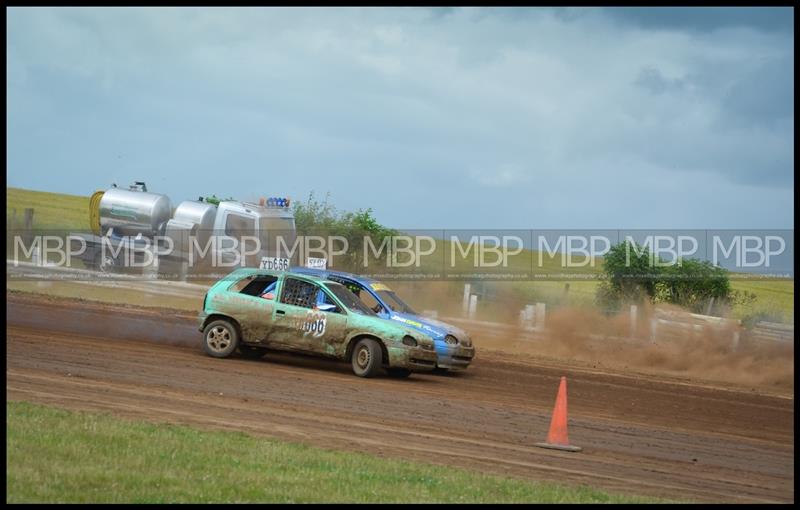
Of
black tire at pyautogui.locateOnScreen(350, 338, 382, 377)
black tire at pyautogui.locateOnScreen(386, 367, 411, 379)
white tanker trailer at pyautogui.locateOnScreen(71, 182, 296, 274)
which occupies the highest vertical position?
white tanker trailer at pyautogui.locateOnScreen(71, 182, 296, 274)

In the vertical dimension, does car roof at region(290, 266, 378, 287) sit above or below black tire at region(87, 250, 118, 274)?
below

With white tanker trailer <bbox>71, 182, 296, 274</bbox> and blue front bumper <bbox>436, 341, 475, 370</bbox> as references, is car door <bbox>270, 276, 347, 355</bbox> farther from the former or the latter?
white tanker trailer <bbox>71, 182, 296, 274</bbox>

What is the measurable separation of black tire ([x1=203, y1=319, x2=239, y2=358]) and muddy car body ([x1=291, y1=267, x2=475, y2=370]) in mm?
1461

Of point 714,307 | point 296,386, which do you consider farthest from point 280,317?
point 714,307

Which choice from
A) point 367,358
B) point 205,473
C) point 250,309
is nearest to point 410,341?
point 367,358

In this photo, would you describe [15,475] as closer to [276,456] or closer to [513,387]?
[276,456]

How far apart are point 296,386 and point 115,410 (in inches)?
151

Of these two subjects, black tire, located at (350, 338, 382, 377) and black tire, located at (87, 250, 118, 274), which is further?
black tire, located at (87, 250, 118, 274)

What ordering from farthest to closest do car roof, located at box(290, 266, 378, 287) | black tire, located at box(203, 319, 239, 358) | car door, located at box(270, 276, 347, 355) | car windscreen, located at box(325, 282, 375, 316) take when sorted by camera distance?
car roof, located at box(290, 266, 378, 287)
black tire, located at box(203, 319, 239, 358)
car windscreen, located at box(325, 282, 375, 316)
car door, located at box(270, 276, 347, 355)

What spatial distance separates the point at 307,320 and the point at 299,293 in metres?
0.53

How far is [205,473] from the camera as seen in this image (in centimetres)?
850

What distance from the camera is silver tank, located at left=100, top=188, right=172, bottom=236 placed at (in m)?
30.0

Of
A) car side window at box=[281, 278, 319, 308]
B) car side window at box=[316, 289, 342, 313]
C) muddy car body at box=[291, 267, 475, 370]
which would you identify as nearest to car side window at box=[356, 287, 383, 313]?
muddy car body at box=[291, 267, 475, 370]

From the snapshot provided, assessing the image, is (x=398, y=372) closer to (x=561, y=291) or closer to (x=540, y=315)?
(x=540, y=315)
